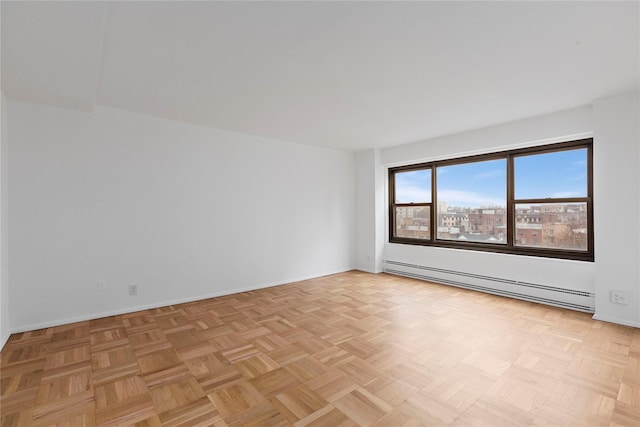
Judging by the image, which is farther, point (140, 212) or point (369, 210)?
→ point (369, 210)

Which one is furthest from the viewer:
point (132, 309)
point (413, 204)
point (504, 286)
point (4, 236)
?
point (413, 204)

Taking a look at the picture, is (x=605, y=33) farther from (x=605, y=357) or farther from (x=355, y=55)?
(x=605, y=357)

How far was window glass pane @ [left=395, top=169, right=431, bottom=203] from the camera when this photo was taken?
5523mm

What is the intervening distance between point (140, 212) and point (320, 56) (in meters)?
2.89

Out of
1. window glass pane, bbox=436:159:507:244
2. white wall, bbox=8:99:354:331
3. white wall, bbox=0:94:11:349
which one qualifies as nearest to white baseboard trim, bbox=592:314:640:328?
window glass pane, bbox=436:159:507:244

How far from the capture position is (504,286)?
428 cm

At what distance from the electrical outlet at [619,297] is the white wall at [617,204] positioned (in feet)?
0.10

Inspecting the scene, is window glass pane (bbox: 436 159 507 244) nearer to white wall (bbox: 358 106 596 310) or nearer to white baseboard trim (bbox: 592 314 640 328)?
white wall (bbox: 358 106 596 310)

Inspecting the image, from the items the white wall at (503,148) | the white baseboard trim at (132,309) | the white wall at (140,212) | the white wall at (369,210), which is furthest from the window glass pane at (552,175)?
the white baseboard trim at (132,309)

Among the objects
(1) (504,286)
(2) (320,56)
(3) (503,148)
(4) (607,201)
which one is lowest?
(1) (504,286)

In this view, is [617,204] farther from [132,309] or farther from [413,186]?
[132,309]

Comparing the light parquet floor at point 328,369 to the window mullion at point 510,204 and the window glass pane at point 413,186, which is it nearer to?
the window mullion at point 510,204

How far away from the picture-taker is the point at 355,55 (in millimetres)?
2365

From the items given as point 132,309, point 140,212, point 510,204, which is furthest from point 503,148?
point 132,309
